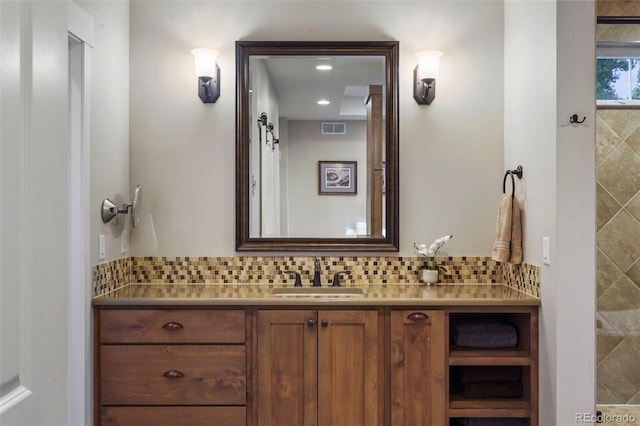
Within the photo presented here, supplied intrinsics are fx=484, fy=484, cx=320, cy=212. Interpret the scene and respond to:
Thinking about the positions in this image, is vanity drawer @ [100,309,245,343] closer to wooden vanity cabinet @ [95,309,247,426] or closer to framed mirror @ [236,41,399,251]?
wooden vanity cabinet @ [95,309,247,426]

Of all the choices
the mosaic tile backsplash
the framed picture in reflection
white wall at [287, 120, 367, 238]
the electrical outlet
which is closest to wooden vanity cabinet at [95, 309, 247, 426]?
the electrical outlet

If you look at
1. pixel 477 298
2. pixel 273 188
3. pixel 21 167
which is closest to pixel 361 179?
pixel 273 188

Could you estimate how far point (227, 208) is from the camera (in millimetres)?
2727

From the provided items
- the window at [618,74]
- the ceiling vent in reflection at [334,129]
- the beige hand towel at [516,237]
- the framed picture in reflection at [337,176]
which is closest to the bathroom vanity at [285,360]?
the beige hand towel at [516,237]

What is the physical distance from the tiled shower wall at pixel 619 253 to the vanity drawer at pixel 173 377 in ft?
7.31

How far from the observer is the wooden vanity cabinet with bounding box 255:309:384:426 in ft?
7.29

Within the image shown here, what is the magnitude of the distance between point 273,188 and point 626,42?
2285mm

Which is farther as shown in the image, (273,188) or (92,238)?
(273,188)

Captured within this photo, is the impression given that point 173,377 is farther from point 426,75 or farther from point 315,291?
point 426,75

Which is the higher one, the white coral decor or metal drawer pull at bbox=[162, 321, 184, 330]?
the white coral decor

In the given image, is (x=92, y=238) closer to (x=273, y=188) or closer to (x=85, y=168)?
(x=85, y=168)

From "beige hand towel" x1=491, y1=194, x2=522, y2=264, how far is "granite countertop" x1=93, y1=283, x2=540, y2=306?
182 mm

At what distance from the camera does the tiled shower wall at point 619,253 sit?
2.92 meters

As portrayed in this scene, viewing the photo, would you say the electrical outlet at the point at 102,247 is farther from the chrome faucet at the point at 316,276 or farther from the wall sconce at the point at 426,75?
the wall sconce at the point at 426,75
